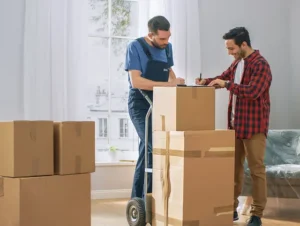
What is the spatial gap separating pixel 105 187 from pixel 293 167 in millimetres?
1800

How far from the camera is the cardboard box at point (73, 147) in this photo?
2893mm

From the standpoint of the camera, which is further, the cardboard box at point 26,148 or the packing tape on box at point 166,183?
the packing tape on box at point 166,183

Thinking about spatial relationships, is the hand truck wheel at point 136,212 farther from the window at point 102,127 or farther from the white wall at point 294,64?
the white wall at point 294,64

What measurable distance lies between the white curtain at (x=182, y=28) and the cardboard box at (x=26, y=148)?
8.75 ft

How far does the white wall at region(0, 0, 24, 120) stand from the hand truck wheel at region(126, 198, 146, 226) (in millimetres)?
1763

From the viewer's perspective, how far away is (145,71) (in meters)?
3.52

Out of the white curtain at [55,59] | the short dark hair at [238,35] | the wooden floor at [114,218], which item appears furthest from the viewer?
the white curtain at [55,59]

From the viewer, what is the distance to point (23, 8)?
484 cm

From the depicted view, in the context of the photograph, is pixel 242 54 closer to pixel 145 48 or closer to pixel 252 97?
pixel 252 97

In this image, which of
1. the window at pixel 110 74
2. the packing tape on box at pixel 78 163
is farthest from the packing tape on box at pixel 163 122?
the window at pixel 110 74

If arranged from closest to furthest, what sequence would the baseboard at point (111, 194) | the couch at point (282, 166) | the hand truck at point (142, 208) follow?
the hand truck at point (142, 208), the couch at point (282, 166), the baseboard at point (111, 194)

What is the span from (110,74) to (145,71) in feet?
6.31

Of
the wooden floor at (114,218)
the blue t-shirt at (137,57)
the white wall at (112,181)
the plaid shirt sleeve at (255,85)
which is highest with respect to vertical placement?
the blue t-shirt at (137,57)

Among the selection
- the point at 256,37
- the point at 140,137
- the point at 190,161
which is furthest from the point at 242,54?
the point at 256,37
